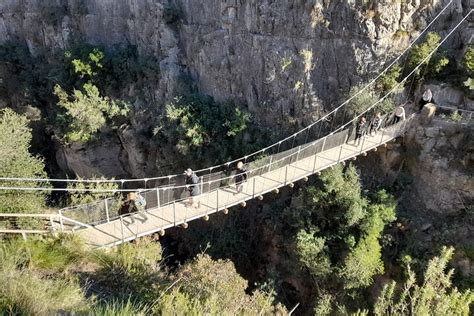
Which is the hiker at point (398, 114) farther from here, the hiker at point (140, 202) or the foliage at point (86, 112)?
the foliage at point (86, 112)

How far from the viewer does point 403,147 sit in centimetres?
1087

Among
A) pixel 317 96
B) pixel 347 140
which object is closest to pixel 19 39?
pixel 317 96

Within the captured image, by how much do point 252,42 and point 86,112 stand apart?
20.9ft

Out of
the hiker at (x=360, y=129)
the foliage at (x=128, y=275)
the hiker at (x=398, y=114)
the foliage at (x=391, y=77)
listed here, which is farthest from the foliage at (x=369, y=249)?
the foliage at (x=128, y=275)

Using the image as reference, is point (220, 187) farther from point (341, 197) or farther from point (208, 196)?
point (341, 197)

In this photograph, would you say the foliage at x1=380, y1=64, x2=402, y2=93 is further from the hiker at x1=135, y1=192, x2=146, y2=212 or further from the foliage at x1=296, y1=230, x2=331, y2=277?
the hiker at x1=135, y1=192, x2=146, y2=212

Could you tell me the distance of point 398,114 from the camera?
1030 cm

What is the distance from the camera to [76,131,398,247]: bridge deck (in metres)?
7.60

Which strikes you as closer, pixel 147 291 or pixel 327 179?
pixel 147 291

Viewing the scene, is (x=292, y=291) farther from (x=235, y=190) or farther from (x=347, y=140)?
(x=347, y=140)

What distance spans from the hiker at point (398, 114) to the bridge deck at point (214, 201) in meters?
0.47

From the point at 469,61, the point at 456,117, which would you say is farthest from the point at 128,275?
the point at 469,61

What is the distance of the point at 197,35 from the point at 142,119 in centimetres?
365

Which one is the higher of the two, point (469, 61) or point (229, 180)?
point (469, 61)
